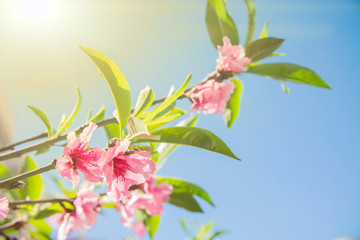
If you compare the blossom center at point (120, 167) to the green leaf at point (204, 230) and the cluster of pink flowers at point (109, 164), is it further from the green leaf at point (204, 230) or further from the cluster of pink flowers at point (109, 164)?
the green leaf at point (204, 230)

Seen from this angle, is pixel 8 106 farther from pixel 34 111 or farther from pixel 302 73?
pixel 302 73

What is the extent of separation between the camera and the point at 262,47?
130 cm

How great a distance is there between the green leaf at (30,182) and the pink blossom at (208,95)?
63 cm

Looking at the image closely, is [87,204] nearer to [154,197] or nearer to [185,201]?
[154,197]

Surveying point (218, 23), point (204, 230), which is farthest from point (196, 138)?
point (204, 230)

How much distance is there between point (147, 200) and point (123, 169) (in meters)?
0.47

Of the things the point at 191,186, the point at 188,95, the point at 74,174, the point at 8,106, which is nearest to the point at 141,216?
the point at 191,186

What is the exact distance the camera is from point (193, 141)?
69 cm

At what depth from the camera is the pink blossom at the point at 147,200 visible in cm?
109

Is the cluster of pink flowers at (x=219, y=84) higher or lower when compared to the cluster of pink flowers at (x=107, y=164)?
higher

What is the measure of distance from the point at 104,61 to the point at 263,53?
87cm

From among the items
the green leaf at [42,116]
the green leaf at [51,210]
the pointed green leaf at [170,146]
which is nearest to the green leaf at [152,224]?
the pointed green leaf at [170,146]

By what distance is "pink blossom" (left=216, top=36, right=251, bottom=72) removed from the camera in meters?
1.15

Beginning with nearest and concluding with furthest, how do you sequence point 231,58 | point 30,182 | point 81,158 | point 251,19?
point 81,158 < point 30,182 < point 231,58 < point 251,19
